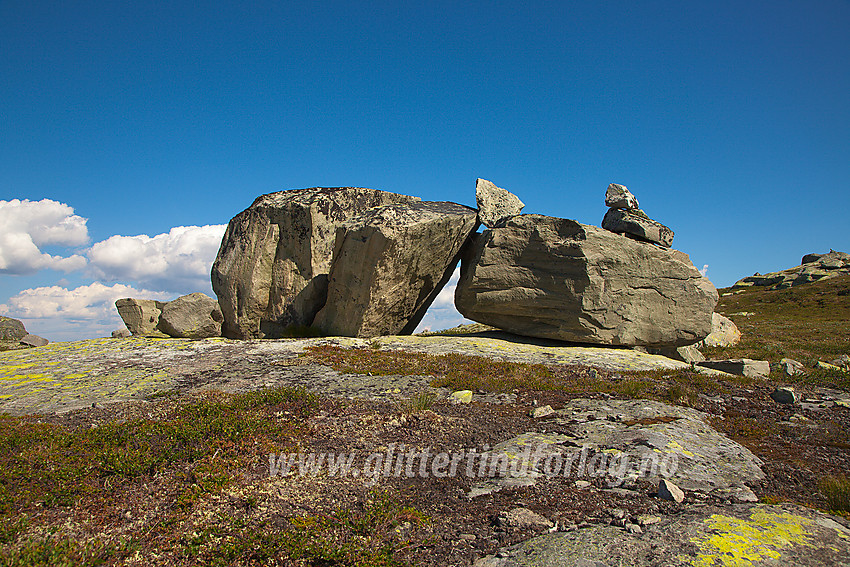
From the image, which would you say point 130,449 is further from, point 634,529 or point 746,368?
point 746,368

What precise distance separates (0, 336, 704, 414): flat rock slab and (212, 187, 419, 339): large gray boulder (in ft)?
14.0

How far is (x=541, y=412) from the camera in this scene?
9297 mm

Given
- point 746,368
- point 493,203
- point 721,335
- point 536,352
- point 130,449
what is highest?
point 493,203

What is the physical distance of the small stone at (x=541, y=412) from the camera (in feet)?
30.2

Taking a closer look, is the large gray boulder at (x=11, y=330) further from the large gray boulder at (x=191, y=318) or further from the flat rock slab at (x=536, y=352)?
the flat rock slab at (x=536, y=352)

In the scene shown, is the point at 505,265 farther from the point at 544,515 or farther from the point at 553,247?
the point at 544,515

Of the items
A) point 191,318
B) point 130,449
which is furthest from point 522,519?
point 191,318

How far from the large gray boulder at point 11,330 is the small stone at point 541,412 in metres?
37.4

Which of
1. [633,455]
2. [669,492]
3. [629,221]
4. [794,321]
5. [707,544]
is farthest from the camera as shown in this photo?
[794,321]

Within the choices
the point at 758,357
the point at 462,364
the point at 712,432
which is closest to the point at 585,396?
the point at 712,432

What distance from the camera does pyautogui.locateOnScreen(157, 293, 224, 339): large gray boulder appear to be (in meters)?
20.3

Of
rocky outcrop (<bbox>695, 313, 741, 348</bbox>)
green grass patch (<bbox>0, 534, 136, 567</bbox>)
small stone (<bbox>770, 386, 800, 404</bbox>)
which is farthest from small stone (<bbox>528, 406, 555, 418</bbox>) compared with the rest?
rocky outcrop (<bbox>695, 313, 741, 348</bbox>)

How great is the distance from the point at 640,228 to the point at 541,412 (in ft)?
44.8

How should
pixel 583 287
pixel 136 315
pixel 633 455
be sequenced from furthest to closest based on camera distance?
1. pixel 136 315
2. pixel 583 287
3. pixel 633 455
